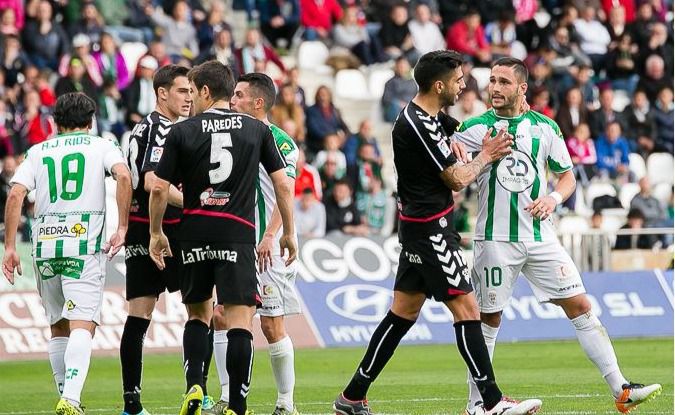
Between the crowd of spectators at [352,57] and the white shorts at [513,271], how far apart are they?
1062 centimetres

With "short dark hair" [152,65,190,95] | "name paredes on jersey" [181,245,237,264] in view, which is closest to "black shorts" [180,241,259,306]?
"name paredes on jersey" [181,245,237,264]

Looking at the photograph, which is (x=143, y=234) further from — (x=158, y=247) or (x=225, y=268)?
(x=225, y=268)

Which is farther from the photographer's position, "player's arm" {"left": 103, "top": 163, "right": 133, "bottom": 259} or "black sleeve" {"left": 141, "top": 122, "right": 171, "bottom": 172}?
"black sleeve" {"left": 141, "top": 122, "right": 171, "bottom": 172}

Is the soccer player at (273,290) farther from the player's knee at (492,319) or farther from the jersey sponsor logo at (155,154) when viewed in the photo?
the player's knee at (492,319)

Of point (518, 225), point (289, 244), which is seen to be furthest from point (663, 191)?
point (289, 244)

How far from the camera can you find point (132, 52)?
78.2 ft

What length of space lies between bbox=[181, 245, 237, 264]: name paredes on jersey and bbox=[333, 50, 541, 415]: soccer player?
4.39 ft

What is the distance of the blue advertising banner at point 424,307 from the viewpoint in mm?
18984

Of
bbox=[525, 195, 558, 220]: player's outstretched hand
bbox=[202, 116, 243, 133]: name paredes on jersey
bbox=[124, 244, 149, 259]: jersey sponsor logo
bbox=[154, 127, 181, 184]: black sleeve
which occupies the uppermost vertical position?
bbox=[202, 116, 243, 133]: name paredes on jersey

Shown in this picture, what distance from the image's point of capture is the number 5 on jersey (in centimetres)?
972

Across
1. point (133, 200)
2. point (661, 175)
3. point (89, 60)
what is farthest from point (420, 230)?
point (661, 175)

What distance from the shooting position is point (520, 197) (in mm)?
10602

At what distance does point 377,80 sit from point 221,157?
1677 centimetres

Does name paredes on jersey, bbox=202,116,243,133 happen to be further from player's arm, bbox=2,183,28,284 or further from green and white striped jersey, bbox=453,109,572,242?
green and white striped jersey, bbox=453,109,572,242
